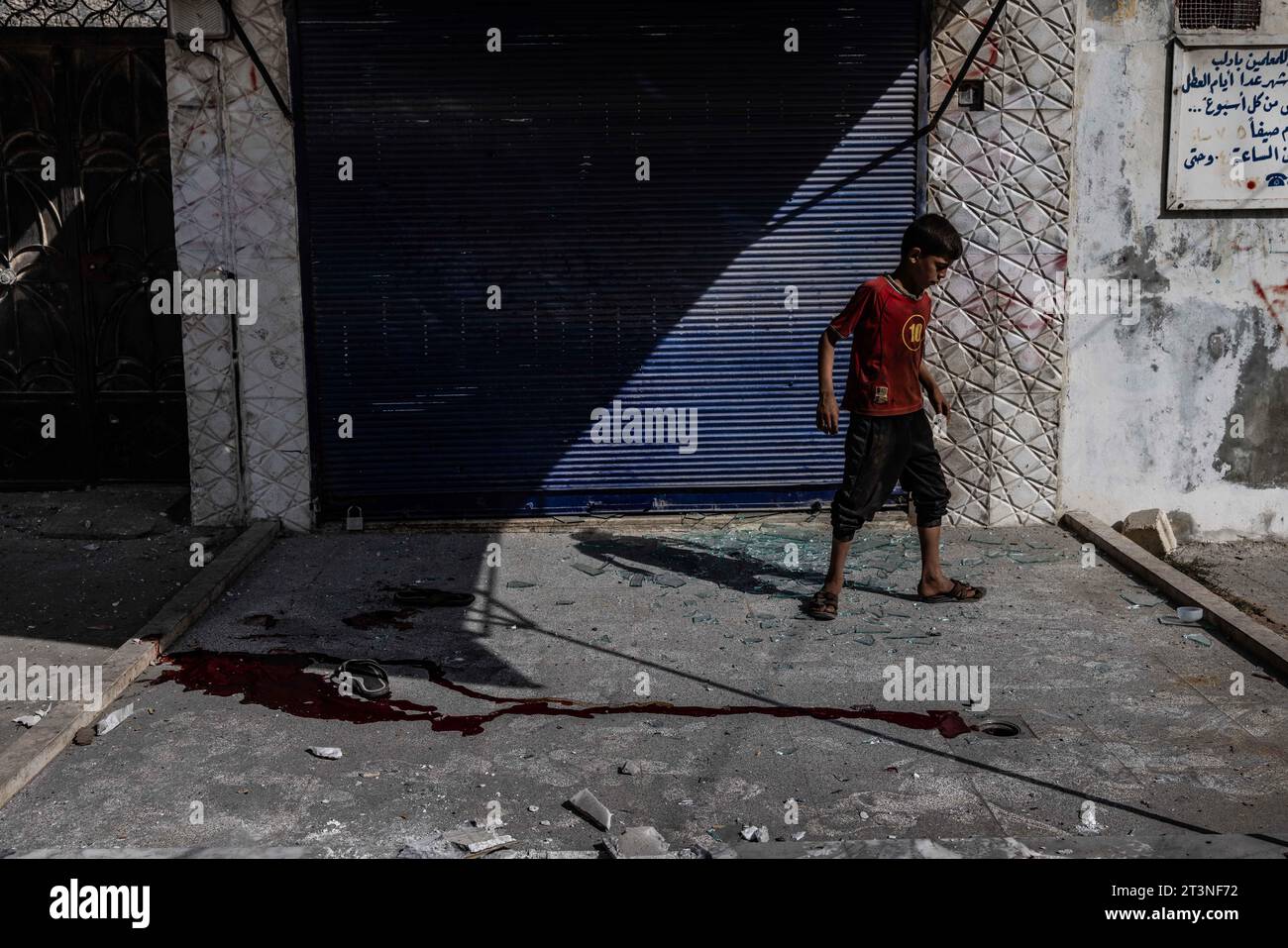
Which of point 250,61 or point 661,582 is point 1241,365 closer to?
point 661,582

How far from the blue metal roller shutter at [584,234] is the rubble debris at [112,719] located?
333 centimetres

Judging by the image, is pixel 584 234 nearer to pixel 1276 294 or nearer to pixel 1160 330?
pixel 1160 330

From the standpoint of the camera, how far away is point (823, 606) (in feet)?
22.6

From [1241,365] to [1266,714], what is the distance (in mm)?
3942

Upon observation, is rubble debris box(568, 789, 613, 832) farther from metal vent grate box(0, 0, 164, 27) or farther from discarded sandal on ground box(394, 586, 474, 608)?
metal vent grate box(0, 0, 164, 27)

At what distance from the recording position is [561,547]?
331 inches

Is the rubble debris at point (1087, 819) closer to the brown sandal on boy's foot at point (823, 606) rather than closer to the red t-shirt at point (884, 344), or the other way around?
the brown sandal on boy's foot at point (823, 606)

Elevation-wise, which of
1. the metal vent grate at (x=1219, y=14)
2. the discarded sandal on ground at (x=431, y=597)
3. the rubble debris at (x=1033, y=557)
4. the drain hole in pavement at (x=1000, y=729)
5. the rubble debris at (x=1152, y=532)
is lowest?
the drain hole in pavement at (x=1000, y=729)

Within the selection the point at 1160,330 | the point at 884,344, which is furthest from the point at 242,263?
the point at 1160,330

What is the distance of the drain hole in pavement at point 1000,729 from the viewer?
539 cm

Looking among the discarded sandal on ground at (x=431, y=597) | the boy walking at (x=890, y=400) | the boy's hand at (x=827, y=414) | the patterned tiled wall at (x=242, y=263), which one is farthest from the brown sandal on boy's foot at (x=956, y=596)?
the patterned tiled wall at (x=242, y=263)

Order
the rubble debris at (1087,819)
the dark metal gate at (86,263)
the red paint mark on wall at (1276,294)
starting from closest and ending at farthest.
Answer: the rubble debris at (1087,819), the red paint mark on wall at (1276,294), the dark metal gate at (86,263)

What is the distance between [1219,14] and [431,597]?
6.49m

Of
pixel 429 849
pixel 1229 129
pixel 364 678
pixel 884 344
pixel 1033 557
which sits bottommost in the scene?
pixel 429 849
